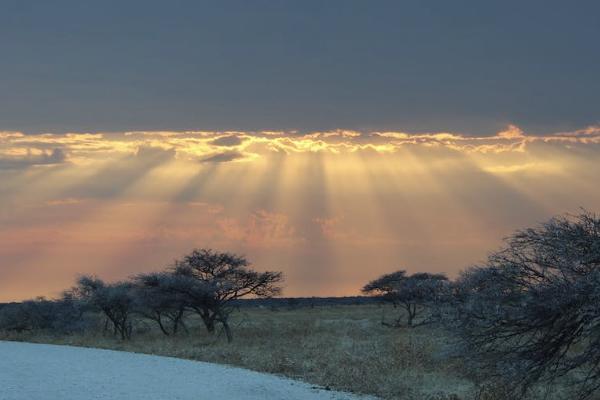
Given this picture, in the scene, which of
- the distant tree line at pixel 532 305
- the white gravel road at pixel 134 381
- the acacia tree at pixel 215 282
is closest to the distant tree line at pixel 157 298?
the acacia tree at pixel 215 282

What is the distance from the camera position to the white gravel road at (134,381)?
16266 mm

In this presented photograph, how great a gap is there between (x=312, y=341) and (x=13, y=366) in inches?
663

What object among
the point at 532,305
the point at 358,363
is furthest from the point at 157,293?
the point at 532,305

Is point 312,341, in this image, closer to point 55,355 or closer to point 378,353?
point 378,353

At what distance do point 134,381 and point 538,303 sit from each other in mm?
10757

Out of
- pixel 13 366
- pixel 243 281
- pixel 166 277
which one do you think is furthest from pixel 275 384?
pixel 243 281

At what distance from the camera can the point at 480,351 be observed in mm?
16094

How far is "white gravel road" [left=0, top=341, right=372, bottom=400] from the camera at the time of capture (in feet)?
53.4

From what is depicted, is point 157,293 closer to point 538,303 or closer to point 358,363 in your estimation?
point 358,363

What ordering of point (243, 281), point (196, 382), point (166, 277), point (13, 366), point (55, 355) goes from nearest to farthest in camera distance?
point (196, 382)
point (13, 366)
point (55, 355)
point (166, 277)
point (243, 281)

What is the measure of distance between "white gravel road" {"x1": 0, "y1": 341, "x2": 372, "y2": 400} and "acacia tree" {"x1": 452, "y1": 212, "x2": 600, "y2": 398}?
4.32 m

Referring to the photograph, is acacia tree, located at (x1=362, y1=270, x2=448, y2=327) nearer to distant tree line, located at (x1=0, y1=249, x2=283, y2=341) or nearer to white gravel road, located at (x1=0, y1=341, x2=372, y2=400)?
distant tree line, located at (x1=0, y1=249, x2=283, y2=341)

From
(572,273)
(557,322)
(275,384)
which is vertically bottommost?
(275,384)

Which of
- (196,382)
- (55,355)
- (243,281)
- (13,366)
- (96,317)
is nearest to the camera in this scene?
(196,382)
